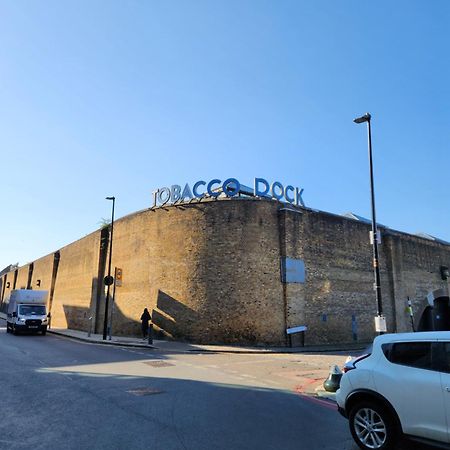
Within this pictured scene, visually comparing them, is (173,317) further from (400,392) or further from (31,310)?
(400,392)

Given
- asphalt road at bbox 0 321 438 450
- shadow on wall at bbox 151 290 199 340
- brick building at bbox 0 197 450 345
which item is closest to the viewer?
asphalt road at bbox 0 321 438 450

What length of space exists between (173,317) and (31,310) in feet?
39.5

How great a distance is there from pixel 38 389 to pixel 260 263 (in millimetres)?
15804

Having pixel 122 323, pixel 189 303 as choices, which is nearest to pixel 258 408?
pixel 189 303

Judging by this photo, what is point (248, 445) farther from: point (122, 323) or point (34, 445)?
point (122, 323)

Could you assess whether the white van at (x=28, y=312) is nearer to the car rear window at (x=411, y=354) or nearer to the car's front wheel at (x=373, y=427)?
the car's front wheel at (x=373, y=427)

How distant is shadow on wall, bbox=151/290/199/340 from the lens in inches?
923

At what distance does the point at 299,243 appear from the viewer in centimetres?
2523

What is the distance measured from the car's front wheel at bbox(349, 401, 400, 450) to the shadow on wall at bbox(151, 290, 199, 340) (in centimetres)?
1799

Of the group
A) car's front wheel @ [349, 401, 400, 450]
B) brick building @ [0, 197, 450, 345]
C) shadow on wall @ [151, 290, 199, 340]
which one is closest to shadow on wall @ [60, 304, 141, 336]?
brick building @ [0, 197, 450, 345]

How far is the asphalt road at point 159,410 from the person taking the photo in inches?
233

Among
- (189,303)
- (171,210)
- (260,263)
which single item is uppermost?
(171,210)

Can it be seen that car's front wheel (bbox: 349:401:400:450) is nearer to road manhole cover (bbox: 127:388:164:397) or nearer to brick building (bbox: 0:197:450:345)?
road manhole cover (bbox: 127:388:164:397)

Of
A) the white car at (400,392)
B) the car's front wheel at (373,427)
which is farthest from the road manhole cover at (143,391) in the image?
the car's front wheel at (373,427)
